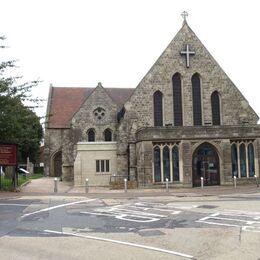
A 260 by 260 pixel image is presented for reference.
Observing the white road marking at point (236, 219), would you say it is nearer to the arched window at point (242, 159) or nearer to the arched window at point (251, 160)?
the arched window at point (242, 159)

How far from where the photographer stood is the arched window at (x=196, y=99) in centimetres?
3550

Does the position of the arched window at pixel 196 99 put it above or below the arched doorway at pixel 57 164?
above

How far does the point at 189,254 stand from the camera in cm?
880

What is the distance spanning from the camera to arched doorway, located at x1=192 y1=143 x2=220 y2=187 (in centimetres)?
3098

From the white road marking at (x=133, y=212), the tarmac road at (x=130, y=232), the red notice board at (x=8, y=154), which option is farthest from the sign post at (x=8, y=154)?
the white road marking at (x=133, y=212)

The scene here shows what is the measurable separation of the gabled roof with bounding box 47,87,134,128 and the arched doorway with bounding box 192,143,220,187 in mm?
20055

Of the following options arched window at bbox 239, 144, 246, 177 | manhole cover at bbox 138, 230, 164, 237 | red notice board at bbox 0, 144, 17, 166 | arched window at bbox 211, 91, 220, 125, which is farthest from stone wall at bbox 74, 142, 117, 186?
manhole cover at bbox 138, 230, 164, 237

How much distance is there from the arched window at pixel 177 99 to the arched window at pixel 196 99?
1120 mm

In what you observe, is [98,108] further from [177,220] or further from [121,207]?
[177,220]

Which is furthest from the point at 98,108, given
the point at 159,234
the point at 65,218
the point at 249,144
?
the point at 159,234

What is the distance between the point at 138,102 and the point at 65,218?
21.5 metres

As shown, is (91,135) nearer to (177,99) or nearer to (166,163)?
(177,99)

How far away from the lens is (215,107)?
36.1 meters

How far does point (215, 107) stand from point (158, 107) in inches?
186
